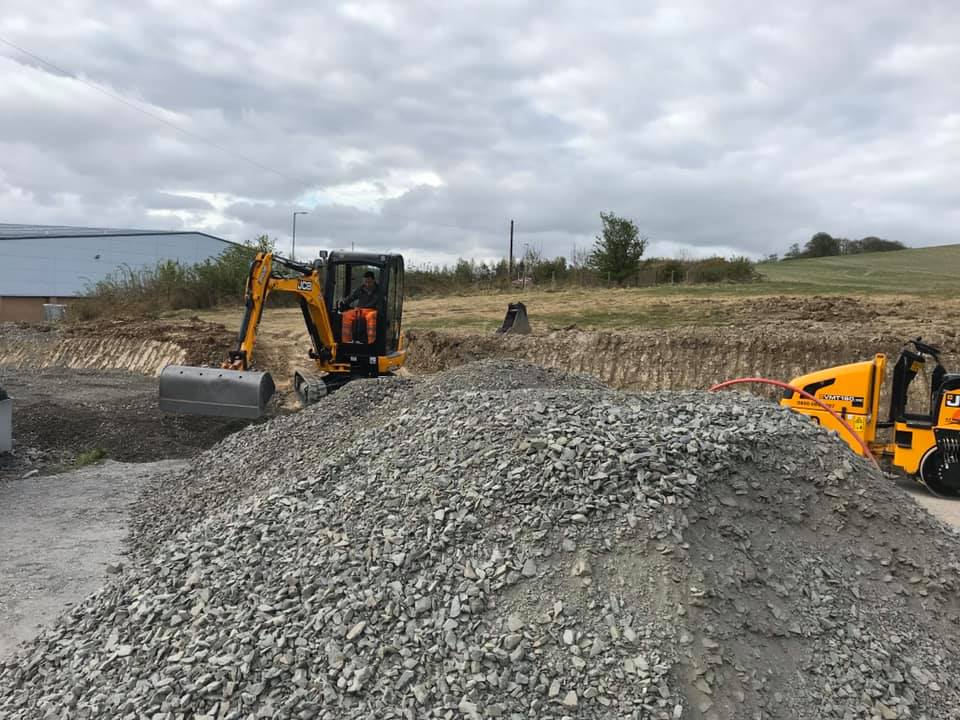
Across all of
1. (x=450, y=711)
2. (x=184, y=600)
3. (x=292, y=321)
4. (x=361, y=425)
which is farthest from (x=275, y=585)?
(x=292, y=321)

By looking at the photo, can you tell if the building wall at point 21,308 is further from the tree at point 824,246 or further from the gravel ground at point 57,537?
the tree at point 824,246

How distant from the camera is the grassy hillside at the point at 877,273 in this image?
78.4 feet

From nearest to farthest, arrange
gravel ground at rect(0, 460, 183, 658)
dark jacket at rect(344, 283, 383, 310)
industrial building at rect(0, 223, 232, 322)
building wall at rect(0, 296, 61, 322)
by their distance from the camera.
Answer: gravel ground at rect(0, 460, 183, 658) → dark jacket at rect(344, 283, 383, 310) → building wall at rect(0, 296, 61, 322) → industrial building at rect(0, 223, 232, 322)

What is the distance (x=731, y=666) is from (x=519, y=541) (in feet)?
3.84

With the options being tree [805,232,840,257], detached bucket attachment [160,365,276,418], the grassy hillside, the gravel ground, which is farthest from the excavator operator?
tree [805,232,840,257]

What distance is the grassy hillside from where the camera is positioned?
2391cm

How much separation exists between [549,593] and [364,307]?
25.8 ft

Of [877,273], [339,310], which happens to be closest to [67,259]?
[339,310]

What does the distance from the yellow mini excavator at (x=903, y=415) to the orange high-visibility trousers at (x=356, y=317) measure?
19.7ft

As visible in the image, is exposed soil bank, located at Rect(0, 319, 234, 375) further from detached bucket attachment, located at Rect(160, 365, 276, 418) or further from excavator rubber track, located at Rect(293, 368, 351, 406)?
detached bucket attachment, located at Rect(160, 365, 276, 418)

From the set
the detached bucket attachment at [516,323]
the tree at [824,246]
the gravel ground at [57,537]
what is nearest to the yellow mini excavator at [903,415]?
the gravel ground at [57,537]

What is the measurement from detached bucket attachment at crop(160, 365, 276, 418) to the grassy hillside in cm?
1903

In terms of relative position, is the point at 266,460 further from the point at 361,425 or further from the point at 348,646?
the point at 348,646

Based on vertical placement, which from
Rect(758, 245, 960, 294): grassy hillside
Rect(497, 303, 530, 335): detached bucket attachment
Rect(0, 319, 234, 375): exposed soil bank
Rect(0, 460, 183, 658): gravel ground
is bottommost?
Rect(0, 460, 183, 658): gravel ground
